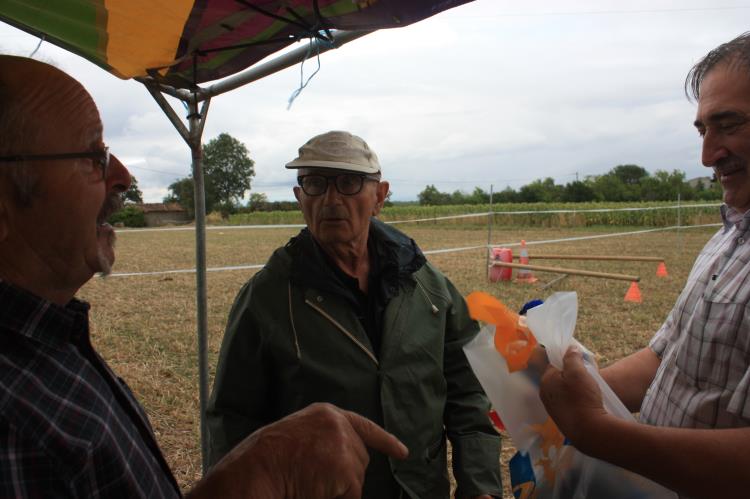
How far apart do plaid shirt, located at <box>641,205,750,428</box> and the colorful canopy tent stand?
3.49ft

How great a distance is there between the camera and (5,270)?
3.01 feet

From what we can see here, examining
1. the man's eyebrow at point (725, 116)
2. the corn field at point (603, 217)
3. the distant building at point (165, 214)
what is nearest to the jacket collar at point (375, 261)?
the man's eyebrow at point (725, 116)

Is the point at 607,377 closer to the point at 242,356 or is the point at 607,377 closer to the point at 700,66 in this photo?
the point at 700,66

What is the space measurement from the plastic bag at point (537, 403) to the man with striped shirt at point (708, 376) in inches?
3.5

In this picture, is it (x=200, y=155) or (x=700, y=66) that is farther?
(x=200, y=155)

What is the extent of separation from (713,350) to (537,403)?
446 millimetres

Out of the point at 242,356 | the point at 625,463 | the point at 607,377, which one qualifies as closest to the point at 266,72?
the point at 242,356

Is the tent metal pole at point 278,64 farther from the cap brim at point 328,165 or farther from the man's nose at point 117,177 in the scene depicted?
the man's nose at point 117,177

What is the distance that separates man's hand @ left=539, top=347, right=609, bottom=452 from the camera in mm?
1162

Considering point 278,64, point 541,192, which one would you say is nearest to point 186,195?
point 541,192

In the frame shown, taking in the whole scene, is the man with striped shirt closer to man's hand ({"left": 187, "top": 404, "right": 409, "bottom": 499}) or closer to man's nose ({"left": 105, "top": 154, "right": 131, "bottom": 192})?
man's hand ({"left": 187, "top": 404, "right": 409, "bottom": 499})

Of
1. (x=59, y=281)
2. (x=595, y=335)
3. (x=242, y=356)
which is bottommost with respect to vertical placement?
(x=595, y=335)

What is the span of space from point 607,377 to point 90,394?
147 cm

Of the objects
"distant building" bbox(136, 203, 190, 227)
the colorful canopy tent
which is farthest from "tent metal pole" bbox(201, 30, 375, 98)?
"distant building" bbox(136, 203, 190, 227)
